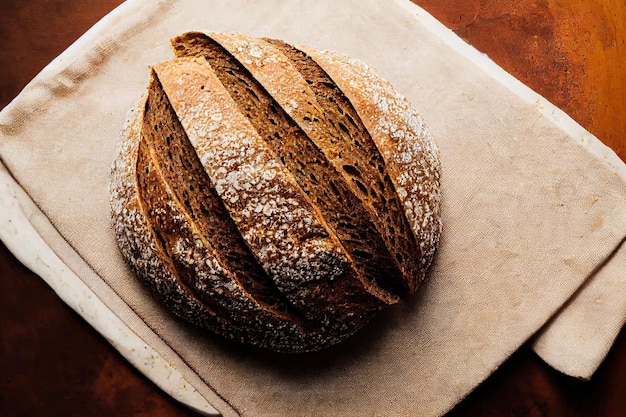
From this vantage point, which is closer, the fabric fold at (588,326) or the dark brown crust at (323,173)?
the dark brown crust at (323,173)

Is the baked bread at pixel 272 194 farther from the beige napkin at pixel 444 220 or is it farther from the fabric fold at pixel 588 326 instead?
the fabric fold at pixel 588 326

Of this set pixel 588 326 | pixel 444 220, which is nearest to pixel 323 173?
pixel 444 220

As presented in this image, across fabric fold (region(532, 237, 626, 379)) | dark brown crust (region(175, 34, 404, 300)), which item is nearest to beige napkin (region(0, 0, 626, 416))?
fabric fold (region(532, 237, 626, 379))

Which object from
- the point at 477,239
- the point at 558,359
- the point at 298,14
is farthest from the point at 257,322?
the point at 298,14

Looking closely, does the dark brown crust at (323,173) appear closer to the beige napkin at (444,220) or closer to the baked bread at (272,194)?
the baked bread at (272,194)

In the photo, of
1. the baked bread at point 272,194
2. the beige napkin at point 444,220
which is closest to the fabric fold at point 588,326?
the beige napkin at point 444,220

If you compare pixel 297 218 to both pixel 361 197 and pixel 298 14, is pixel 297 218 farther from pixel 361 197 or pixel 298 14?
pixel 298 14

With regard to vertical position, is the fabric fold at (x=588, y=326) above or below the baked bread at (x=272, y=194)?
below

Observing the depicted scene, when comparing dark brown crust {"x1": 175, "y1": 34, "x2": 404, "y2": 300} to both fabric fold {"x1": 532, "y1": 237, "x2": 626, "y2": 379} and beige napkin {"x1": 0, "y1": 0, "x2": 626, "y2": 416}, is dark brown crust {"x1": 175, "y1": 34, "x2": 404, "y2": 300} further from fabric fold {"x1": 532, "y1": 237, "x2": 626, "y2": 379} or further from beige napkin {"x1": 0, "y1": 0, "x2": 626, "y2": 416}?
fabric fold {"x1": 532, "y1": 237, "x2": 626, "y2": 379}
